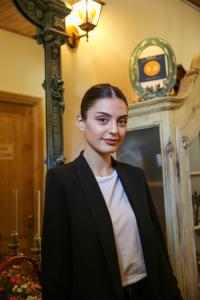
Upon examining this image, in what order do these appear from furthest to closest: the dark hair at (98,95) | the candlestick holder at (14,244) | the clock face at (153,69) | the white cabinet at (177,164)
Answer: the clock face at (153,69), the white cabinet at (177,164), the candlestick holder at (14,244), the dark hair at (98,95)

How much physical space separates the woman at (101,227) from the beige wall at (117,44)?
57 centimetres

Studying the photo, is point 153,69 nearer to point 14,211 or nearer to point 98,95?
point 98,95

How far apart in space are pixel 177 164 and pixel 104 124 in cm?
69

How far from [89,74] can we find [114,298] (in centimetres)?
111

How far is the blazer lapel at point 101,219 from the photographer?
2.65 ft

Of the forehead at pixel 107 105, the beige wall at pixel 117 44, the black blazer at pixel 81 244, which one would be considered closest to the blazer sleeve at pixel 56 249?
the black blazer at pixel 81 244

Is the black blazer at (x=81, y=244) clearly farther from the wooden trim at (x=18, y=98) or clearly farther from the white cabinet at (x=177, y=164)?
the white cabinet at (x=177, y=164)

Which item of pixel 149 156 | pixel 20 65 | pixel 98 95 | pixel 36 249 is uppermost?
pixel 20 65

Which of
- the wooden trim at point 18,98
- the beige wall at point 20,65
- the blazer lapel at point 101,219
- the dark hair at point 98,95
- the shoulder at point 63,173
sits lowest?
the blazer lapel at point 101,219

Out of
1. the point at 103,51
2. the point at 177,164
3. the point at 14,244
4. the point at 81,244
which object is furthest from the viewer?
the point at 103,51

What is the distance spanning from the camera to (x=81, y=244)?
808 millimetres

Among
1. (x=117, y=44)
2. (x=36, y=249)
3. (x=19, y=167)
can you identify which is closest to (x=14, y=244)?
(x=36, y=249)

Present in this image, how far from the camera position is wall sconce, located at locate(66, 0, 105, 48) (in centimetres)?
150

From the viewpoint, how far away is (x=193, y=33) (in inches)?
94.0
